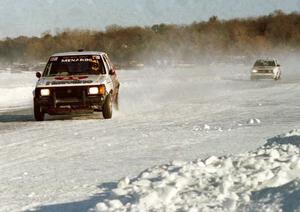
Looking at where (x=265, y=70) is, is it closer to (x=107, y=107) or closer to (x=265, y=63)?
(x=265, y=63)

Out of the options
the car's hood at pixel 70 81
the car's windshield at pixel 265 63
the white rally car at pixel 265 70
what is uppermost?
the car's hood at pixel 70 81

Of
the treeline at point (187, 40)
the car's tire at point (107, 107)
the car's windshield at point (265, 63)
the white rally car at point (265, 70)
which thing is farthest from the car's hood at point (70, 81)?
the treeline at point (187, 40)

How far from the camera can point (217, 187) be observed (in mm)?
4930

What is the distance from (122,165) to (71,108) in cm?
656

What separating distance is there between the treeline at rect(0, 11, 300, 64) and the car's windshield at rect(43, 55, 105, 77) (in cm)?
10630

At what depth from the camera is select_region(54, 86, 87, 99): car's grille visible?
1378 cm

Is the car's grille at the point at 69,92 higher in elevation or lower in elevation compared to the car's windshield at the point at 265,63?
higher

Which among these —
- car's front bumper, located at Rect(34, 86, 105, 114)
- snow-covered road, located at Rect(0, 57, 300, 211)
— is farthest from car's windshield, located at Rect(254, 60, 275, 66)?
car's front bumper, located at Rect(34, 86, 105, 114)

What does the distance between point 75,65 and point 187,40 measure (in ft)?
A: 389

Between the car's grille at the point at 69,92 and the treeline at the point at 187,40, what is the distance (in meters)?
107

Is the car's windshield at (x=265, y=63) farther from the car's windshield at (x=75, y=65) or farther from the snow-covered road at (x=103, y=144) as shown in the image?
the car's windshield at (x=75, y=65)

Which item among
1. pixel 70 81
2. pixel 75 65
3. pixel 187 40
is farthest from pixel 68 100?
pixel 187 40

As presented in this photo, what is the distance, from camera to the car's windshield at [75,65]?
1469 cm

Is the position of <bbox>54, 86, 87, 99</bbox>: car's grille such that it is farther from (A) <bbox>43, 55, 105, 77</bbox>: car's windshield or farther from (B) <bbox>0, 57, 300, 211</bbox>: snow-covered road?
(A) <bbox>43, 55, 105, 77</bbox>: car's windshield
